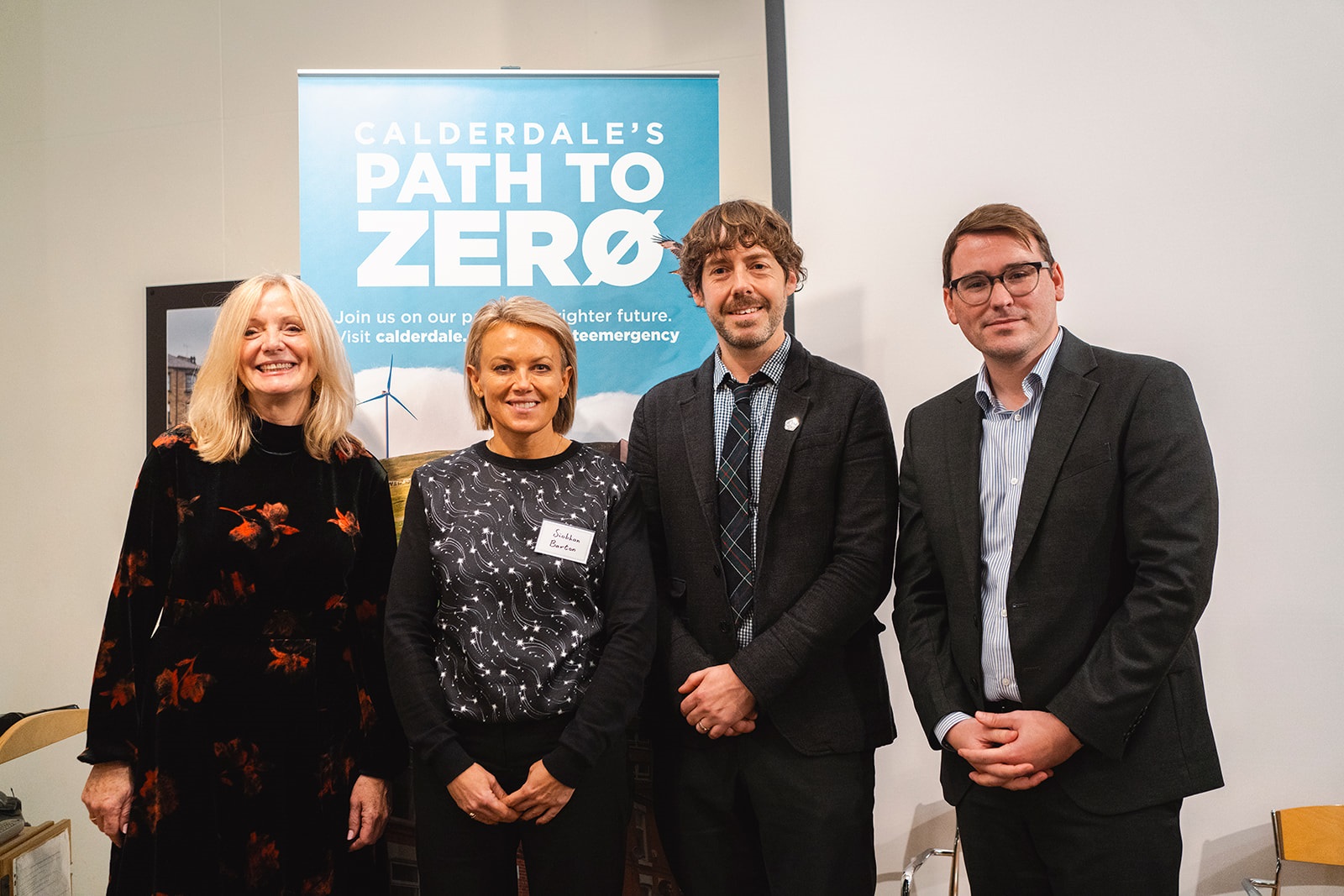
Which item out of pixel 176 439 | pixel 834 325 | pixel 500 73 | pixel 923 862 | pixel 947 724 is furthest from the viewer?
pixel 834 325

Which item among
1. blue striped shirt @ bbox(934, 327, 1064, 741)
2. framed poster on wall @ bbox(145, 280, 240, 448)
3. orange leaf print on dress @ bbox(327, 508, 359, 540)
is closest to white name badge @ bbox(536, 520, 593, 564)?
orange leaf print on dress @ bbox(327, 508, 359, 540)

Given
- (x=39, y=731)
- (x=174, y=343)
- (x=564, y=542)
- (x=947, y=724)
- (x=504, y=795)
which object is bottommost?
(x=39, y=731)

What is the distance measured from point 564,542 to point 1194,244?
2.06 metres

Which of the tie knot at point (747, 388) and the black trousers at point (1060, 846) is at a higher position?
the tie knot at point (747, 388)

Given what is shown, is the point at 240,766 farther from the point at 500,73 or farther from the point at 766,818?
the point at 500,73

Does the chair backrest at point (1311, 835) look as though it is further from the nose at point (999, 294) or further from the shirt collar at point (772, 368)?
the shirt collar at point (772, 368)

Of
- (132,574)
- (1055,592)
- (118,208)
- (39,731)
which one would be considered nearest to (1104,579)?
(1055,592)

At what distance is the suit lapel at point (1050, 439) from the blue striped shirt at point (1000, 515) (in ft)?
0.07

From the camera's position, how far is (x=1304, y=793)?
2.41m

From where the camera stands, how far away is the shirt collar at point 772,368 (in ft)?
6.47

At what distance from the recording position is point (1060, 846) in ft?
5.21

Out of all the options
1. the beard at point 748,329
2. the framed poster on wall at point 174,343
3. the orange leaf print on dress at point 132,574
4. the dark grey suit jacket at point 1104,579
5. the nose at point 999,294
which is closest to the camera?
the dark grey suit jacket at point 1104,579

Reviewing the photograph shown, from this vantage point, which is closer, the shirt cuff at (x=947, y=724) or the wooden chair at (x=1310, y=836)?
the shirt cuff at (x=947, y=724)

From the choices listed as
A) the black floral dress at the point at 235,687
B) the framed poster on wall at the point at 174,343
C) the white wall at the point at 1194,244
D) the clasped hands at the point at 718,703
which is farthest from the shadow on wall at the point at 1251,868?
the framed poster on wall at the point at 174,343
